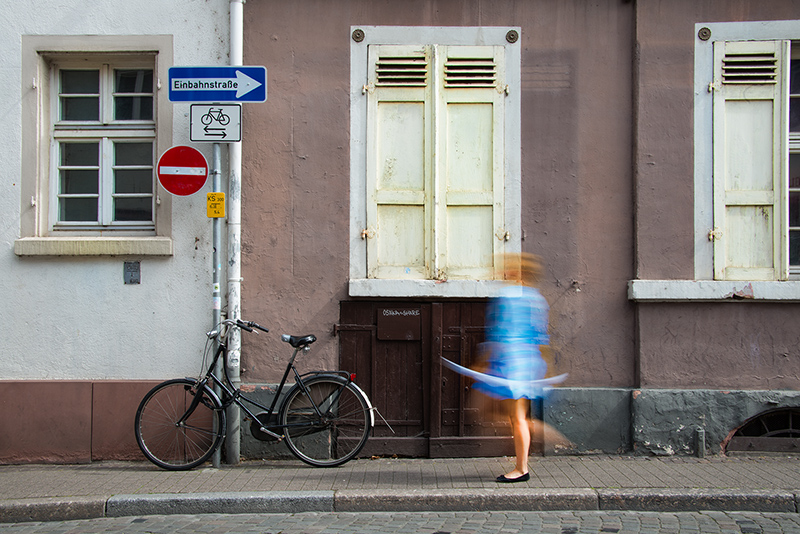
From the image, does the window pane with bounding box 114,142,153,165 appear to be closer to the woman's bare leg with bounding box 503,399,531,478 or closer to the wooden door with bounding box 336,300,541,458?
the wooden door with bounding box 336,300,541,458

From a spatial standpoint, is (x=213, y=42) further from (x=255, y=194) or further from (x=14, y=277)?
(x=14, y=277)

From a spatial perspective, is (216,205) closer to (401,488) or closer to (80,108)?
(80,108)

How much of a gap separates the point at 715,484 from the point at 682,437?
90cm

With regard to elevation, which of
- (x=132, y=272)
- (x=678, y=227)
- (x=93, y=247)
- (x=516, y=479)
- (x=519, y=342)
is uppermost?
(x=678, y=227)

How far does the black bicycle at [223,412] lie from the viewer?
18.6 ft

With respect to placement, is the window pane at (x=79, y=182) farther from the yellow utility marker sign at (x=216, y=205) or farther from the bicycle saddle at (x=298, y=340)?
the bicycle saddle at (x=298, y=340)

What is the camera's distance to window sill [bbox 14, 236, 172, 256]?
6.02m

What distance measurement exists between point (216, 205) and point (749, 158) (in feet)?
15.8

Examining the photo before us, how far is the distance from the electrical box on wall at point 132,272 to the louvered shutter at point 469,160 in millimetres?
2734

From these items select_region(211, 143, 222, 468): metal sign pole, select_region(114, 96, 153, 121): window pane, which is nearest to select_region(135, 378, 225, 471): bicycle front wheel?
select_region(211, 143, 222, 468): metal sign pole

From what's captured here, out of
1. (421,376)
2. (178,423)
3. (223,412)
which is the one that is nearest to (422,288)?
(421,376)

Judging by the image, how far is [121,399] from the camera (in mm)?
5992

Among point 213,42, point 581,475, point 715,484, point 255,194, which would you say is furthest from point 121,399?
point 715,484

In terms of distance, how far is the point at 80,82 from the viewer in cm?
641
